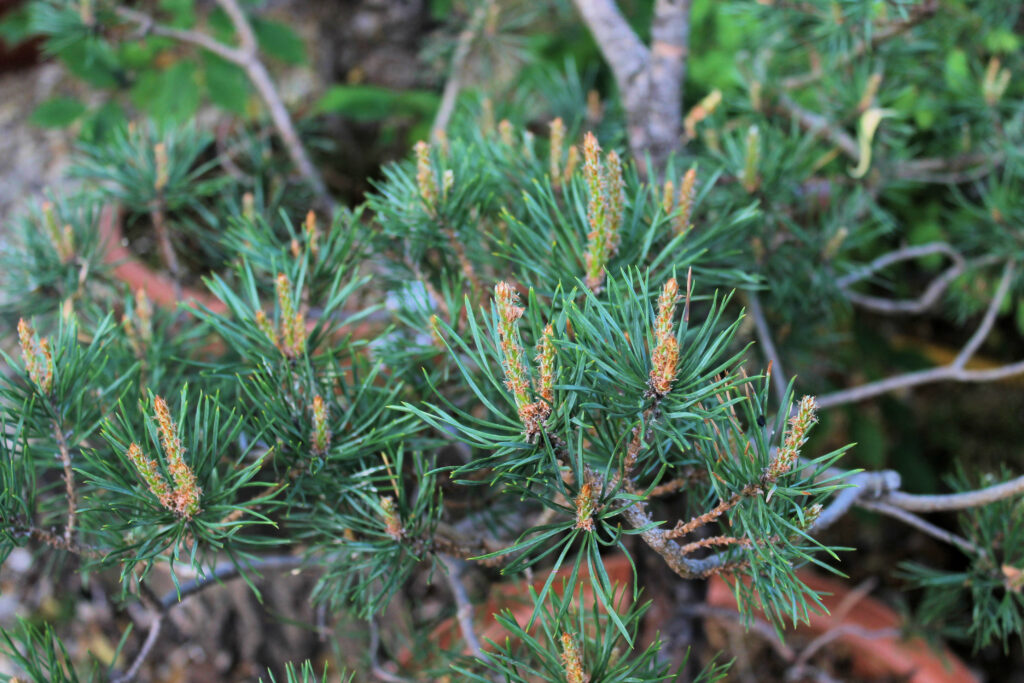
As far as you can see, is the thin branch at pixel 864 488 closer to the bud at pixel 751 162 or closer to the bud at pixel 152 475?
the bud at pixel 751 162

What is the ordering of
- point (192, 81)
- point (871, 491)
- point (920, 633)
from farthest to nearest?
point (192, 81), point (920, 633), point (871, 491)

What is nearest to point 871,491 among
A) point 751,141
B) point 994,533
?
point 994,533

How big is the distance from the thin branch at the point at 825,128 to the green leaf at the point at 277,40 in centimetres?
73

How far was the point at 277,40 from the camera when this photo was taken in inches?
43.7

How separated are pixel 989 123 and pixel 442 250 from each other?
59cm

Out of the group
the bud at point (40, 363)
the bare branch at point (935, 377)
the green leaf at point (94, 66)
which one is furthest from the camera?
the green leaf at point (94, 66)

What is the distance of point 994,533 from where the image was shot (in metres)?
0.51

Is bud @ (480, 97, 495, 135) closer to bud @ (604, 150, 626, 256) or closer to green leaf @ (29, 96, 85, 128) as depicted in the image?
bud @ (604, 150, 626, 256)

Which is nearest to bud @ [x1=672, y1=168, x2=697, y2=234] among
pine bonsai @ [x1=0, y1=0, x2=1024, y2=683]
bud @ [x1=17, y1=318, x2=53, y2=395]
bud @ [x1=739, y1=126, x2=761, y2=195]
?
pine bonsai @ [x1=0, y1=0, x2=1024, y2=683]

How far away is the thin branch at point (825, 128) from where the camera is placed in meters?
0.72

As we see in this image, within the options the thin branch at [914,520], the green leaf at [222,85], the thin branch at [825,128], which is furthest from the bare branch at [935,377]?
the green leaf at [222,85]

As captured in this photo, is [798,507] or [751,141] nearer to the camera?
[798,507]

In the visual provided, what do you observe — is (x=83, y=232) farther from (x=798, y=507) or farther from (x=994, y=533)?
(x=994, y=533)

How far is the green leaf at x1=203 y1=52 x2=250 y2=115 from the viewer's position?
106cm
